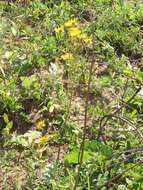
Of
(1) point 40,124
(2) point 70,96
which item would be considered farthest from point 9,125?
(2) point 70,96

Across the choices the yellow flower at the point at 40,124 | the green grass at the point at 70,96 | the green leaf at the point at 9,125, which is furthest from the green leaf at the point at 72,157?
the green leaf at the point at 9,125

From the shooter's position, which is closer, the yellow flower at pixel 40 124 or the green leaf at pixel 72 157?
the green leaf at pixel 72 157

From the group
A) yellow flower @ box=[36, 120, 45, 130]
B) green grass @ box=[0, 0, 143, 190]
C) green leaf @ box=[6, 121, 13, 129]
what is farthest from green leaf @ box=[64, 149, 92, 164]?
green leaf @ box=[6, 121, 13, 129]

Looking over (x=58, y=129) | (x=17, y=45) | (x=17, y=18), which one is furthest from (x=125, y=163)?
(x=17, y=18)

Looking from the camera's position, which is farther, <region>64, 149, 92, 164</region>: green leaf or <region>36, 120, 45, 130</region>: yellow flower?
<region>36, 120, 45, 130</region>: yellow flower

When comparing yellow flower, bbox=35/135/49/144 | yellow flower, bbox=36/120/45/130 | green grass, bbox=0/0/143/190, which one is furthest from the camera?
yellow flower, bbox=36/120/45/130

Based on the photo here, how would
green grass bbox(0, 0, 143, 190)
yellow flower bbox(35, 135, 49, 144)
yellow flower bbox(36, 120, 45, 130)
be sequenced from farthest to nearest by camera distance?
yellow flower bbox(36, 120, 45, 130) < yellow flower bbox(35, 135, 49, 144) < green grass bbox(0, 0, 143, 190)

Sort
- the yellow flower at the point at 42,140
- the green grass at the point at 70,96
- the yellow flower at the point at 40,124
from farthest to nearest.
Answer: the yellow flower at the point at 40,124, the yellow flower at the point at 42,140, the green grass at the point at 70,96

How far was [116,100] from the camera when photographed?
134 inches

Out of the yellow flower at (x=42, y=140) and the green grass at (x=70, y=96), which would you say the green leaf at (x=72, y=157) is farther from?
the yellow flower at (x=42, y=140)

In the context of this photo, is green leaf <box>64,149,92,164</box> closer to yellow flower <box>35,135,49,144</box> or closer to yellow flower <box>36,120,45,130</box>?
yellow flower <box>35,135,49,144</box>

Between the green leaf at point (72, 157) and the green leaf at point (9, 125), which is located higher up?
the green leaf at point (9, 125)

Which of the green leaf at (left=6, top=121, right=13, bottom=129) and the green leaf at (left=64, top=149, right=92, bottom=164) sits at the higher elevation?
the green leaf at (left=6, top=121, right=13, bottom=129)

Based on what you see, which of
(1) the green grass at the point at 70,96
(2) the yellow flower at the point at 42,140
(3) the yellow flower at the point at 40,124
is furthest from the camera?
(3) the yellow flower at the point at 40,124
